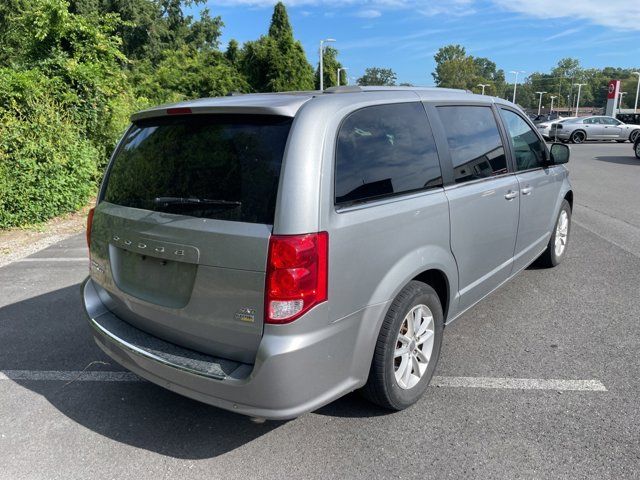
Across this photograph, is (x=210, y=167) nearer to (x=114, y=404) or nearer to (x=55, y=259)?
(x=114, y=404)

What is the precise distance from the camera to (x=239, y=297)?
7.48 ft

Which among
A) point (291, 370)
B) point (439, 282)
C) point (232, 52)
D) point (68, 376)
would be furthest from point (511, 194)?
point (232, 52)

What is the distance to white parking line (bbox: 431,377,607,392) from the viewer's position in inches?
124

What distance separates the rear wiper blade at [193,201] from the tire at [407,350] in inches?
39.5

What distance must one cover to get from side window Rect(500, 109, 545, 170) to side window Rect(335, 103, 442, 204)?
141 cm

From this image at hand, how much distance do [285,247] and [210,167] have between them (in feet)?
2.01

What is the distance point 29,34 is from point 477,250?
1016 cm

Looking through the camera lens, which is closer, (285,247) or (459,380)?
(285,247)

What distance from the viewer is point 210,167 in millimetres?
2459

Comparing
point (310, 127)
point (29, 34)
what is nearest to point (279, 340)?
point (310, 127)

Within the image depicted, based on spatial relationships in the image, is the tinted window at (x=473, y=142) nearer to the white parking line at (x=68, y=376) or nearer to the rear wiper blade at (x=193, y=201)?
the rear wiper blade at (x=193, y=201)

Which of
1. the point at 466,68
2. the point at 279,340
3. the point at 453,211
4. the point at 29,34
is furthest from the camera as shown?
the point at 466,68

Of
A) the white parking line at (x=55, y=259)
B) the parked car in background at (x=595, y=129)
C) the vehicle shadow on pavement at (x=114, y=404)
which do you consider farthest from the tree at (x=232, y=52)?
the vehicle shadow on pavement at (x=114, y=404)

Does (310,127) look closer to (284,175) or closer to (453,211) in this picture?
(284,175)
